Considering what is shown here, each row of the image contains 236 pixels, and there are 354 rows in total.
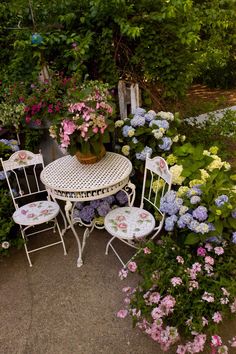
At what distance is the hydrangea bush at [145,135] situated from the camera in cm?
267

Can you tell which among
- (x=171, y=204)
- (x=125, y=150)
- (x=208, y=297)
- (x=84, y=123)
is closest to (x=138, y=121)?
(x=125, y=150)

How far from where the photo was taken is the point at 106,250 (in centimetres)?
265

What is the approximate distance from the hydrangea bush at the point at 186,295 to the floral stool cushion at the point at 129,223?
18 centimetres

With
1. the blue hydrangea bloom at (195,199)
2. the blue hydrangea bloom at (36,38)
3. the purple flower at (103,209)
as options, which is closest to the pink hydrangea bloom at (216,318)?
the blue hydrangea bloom at (195,199)

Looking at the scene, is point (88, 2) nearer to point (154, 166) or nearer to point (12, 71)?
point (12, 71)

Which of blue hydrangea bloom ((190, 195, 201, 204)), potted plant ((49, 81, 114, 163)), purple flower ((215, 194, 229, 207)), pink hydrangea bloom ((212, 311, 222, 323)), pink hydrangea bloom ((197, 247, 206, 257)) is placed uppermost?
potted plant ((49, 81, 114, 163))

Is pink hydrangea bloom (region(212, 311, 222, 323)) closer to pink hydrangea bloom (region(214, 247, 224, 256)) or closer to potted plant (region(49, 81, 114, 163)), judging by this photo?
pink hydrangea bloom (region(214, 247, 224, 256))

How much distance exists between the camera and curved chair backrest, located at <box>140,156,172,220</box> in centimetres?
220

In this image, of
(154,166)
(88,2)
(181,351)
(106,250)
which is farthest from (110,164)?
(88,2)

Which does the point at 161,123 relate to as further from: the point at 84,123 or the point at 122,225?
the point at 122,225

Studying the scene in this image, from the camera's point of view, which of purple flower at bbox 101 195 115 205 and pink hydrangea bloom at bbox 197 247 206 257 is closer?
pink hydrangea bloom at bbox 197 247 206 257

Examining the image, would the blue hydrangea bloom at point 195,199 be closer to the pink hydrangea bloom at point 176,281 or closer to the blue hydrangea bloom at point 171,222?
the blue hydrangea bloom at point 171,222

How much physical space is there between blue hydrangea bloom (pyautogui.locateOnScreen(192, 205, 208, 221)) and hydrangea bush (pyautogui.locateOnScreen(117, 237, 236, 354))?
0.21 meters

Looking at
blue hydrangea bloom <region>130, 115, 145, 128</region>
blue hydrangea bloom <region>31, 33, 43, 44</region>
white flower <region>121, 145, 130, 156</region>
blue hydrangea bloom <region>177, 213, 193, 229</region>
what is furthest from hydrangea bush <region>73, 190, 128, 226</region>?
blue hydrangea bloom <region>31, 33, 43, 44</region>
